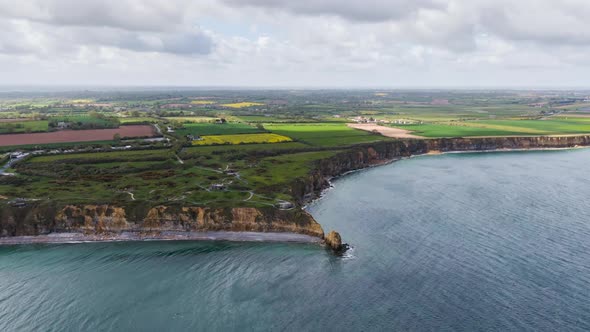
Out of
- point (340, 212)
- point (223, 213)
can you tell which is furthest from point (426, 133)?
point (223, 213)

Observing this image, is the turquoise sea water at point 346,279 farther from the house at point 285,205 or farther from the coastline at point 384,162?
the house at point 285,205

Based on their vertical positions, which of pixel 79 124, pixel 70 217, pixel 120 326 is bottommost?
pixel 120 326

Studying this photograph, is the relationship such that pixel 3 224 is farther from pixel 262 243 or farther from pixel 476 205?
pixel 476 205

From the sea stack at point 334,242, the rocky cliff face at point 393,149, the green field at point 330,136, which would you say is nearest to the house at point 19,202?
the rocky cliff face at point 393,149

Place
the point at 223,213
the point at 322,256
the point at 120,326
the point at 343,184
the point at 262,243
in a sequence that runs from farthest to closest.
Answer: the point at 343,184 < the point at 223,213 < the point at 262,243 < the point at 322,256 < the point at 120,326

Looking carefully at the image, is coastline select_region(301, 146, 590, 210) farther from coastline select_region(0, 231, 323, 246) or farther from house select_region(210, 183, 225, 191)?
house select_region(210, 183, 225, 191)

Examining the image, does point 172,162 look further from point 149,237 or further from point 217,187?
point 149,237
